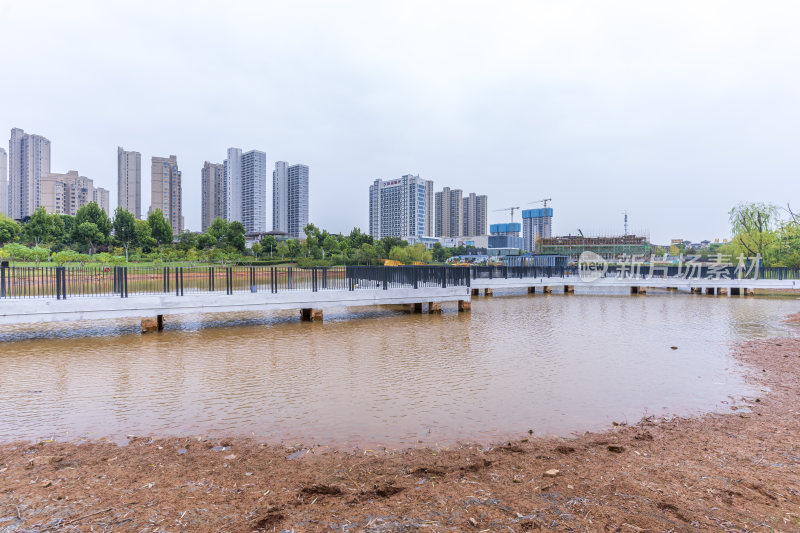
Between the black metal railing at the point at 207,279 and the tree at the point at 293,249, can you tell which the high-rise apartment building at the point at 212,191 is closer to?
the tree at the point at 293,249

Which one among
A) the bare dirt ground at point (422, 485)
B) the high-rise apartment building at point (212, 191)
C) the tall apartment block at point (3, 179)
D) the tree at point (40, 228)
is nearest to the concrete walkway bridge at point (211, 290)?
the bare dirt ground at point (422, 485)

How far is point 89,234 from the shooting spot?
54406 mm

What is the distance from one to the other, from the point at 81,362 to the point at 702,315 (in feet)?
83.2

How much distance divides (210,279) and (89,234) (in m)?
49.4

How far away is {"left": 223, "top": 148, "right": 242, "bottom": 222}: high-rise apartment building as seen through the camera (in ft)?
465

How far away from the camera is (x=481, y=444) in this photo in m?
5.91

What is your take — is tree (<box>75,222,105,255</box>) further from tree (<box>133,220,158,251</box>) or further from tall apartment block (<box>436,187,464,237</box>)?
tall apartment block (<box>436,187,464,237</box>)

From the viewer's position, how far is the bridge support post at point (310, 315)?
18.5 meters

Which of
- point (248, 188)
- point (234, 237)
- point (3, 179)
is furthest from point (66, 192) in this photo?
point (234, 237)

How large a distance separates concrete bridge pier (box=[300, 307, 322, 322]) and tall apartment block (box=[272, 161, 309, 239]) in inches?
4777

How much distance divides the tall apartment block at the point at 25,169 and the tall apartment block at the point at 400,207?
101632mm

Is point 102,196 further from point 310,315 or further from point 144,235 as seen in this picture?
point 310,315

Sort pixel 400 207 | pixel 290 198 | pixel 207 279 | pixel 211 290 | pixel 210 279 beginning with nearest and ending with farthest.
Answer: pixel 211 290, pixel 210 279, pixel 207 279, pixel 290 198, pixel 400 207

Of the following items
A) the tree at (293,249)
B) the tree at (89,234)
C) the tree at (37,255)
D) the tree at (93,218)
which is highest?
the tree at (93,218)
